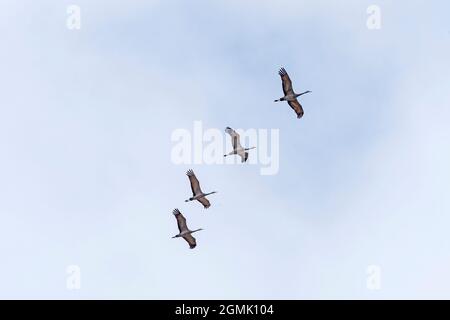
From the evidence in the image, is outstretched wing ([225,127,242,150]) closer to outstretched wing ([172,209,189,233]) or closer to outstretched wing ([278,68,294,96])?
outstretched wing ([278,68,294,96])

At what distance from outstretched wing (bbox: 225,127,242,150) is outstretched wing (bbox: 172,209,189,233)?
786 centimetres

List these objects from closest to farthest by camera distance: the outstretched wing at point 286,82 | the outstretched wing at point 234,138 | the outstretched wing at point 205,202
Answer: the outstretched wing at point 286,82 → the outstretched wing at point 234,138 → the outstretched wing at point 205,202

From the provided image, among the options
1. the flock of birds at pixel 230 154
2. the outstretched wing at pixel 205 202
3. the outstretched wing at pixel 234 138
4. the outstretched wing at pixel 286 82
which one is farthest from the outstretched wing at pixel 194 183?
the outstretched wing at pixel 286 82

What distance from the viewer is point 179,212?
114 metres

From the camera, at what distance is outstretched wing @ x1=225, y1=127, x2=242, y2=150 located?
373 ft

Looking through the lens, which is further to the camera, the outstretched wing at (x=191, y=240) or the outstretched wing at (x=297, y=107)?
the outstretched wing at (x=191, y=240)

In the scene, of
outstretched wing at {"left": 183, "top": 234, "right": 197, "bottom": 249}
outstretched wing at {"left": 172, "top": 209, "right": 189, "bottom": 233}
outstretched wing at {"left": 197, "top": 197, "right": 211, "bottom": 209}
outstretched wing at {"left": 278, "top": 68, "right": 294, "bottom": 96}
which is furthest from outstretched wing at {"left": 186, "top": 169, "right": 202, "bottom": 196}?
outstretched wing at {"left": 278, "top": 68, "right": 294, "bottom": 96}

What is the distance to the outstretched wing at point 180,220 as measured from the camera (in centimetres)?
11444

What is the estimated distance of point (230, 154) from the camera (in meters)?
116

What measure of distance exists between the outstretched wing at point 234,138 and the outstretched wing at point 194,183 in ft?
16.3

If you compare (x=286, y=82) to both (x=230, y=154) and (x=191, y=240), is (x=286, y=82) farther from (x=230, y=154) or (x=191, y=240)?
(x=191, y=240)

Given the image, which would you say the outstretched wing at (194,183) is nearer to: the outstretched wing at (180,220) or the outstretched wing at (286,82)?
the outstretched wing at (180,220)
